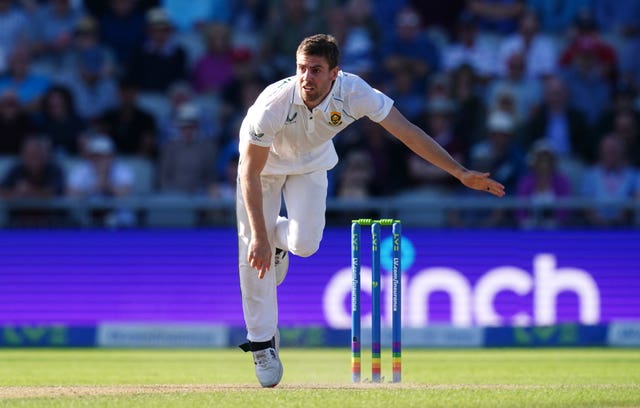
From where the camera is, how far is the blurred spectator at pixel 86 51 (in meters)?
13.8

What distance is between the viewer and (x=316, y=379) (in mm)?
7762

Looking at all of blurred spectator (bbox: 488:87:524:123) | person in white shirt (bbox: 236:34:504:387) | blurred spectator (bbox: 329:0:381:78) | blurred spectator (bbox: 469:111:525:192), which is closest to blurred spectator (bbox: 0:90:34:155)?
blurred spectator (bbox: 329:0:381:78)

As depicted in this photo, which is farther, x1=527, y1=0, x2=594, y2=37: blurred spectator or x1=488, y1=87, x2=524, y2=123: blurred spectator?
x1=527, y1=0, x2=594, y2=37: blurred spectator

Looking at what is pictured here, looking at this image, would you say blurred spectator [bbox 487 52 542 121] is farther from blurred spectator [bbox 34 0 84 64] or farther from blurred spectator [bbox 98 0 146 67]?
blurred spectator [bbox 34 0 84 64]

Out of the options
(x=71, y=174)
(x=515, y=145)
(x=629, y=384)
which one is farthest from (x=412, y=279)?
(x=629, y=384)

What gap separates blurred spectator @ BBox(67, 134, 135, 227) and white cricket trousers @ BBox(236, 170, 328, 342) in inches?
238

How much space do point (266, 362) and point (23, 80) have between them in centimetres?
805

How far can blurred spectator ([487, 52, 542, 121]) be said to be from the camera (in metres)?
13.2

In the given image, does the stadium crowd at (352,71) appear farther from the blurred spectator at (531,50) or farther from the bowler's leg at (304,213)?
the bowler's leg at (304,213)

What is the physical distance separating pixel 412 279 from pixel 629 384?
5141 millimetres

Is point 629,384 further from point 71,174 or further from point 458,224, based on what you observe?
point 71,174

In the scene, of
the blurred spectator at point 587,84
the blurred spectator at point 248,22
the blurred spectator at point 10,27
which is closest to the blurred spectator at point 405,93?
the blurred spectator at point 587,84

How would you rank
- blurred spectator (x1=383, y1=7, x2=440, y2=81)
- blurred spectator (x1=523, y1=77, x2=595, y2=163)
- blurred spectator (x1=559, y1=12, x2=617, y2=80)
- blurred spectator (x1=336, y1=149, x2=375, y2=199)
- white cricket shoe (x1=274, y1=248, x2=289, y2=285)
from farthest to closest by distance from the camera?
blurred spectator (x1=383, y1=7, x2=440, y2=81), blurred spectator (x1=559, y1=12, x2=617, y2=80), blurred spectator (x1=523, y1=77, x2=595, y2=163), blurred spectator (x1=336, y1=149, x2=375, y2=199), white cricket shoe (x1=274, y1=248, x2=289, y2=285)

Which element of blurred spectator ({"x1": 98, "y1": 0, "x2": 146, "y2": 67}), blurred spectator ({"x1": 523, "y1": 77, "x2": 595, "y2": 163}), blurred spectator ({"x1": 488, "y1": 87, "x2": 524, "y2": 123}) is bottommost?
blurred spectator ({"x1": 523, "y1": 77, "x2": 595, "y2": 163})
